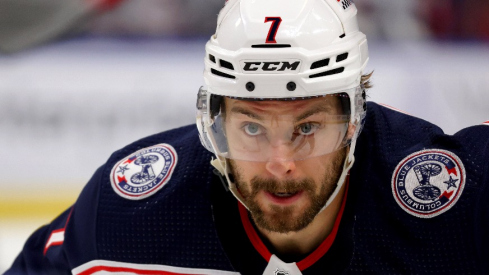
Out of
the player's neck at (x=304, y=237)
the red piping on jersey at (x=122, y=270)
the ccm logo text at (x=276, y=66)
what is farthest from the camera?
the red piping on jersey at (x=122, y=270)

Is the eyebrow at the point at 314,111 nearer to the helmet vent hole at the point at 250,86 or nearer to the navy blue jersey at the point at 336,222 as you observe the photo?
the helmet vent hole at the point at 250,86

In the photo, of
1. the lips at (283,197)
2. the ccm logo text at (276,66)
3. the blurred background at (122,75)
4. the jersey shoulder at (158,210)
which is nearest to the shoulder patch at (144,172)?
the jersey shoulder at (158,210)

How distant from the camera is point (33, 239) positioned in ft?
8.64

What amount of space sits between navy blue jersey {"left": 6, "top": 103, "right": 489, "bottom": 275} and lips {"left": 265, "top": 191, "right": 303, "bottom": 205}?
0.20m

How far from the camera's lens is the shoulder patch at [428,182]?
2.11m

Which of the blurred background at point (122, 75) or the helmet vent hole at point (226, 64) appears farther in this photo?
the blurred background at point (122, 75)

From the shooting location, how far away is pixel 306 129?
2035 millimetres

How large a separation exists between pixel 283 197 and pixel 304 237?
0.23 metres

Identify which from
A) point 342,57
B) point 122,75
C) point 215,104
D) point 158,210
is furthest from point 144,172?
point 122,75

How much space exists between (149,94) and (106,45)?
1.08 feet

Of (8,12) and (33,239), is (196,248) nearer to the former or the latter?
(33,239)

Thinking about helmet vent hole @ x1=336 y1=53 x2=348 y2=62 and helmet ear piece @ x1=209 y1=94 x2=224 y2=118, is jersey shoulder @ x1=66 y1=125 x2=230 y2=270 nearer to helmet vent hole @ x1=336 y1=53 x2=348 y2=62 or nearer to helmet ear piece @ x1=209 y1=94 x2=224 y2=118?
helmet ear piece @ x1=209 y1=94 x2=224 y2=118

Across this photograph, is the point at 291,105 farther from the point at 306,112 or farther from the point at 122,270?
the point at 122,270

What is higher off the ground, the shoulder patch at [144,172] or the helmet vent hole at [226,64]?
the helmet vent hole at [226,64]
